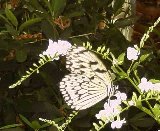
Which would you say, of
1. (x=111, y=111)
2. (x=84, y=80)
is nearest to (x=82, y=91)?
(x=84, y=80)

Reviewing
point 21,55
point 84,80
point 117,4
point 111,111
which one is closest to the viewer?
point 111,111

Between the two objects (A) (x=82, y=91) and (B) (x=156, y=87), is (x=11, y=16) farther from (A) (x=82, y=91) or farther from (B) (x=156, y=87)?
(B) (x=156, y=87)

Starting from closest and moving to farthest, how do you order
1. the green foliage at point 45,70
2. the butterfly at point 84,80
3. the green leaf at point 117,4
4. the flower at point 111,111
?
1. the flower at point 111,111
2. the butterfly at point 84,80
3. the green foliage at point 45,70
4. the green leaf at point 117,4

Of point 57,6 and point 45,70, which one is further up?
point 57,6

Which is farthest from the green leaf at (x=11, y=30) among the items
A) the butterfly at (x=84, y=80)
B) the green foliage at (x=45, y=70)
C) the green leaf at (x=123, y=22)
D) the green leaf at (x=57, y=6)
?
the green leaf at (x=123, y=22)

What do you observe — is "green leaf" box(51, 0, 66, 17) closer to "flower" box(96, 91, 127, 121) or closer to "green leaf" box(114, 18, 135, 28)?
"green leaf" box(114, 18, 135, 28)

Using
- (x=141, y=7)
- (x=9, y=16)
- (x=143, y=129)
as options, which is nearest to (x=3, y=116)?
(x=9, y=16)

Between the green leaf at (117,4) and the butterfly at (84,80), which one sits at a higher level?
the green leaf at (117,4)

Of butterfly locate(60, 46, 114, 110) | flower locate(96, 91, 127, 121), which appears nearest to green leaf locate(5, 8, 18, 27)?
butterfly locate(60, 46, 114, 110)

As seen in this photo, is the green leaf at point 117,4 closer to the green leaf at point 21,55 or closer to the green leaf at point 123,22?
the green leaf at point 123,22

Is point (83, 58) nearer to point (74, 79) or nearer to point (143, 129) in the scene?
point (74, 79)

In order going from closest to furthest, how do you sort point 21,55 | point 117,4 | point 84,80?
point 84,80 < point 21,55 < point 117,4
